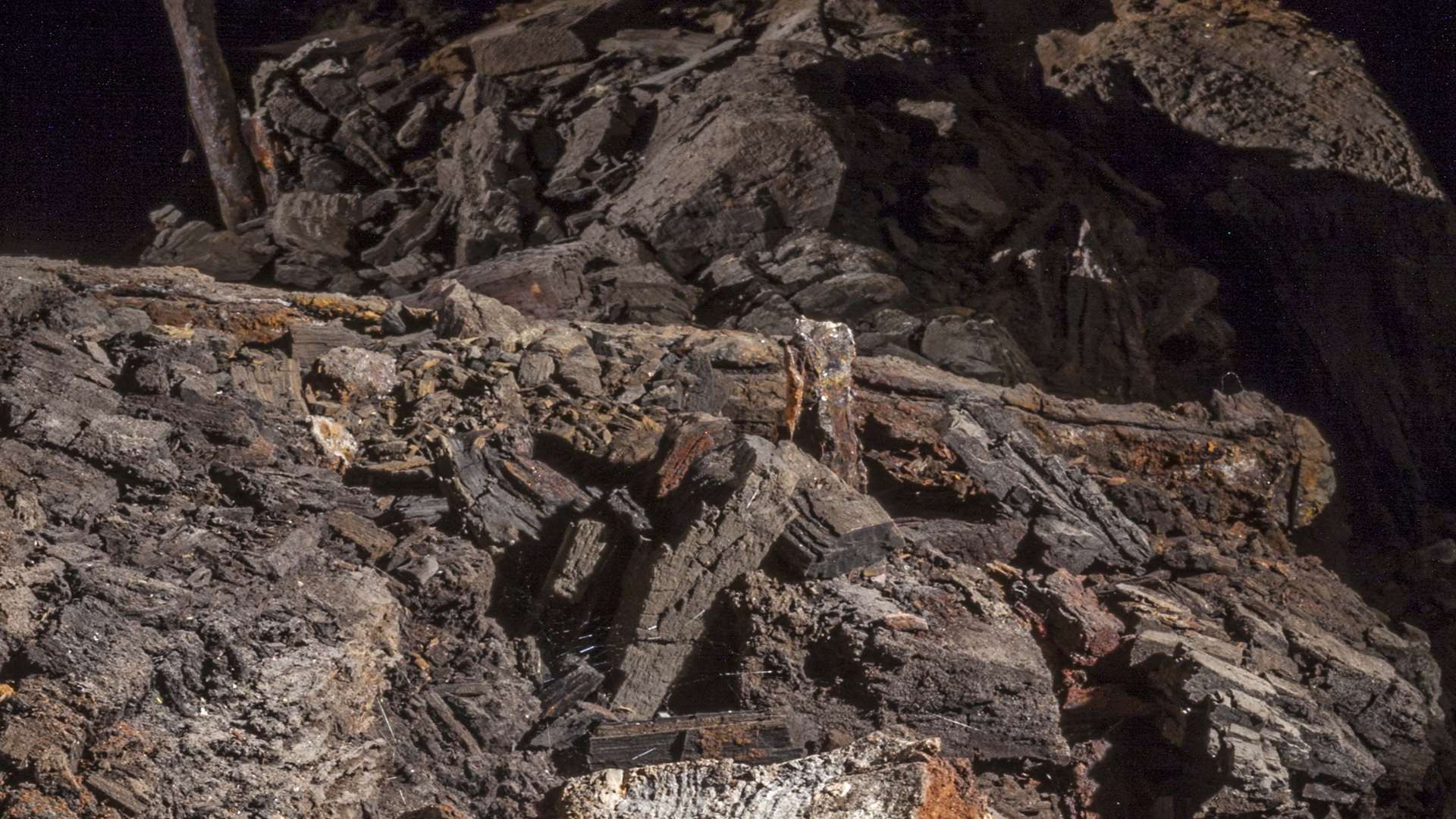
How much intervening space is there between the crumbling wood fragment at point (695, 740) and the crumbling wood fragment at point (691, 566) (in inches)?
4.7

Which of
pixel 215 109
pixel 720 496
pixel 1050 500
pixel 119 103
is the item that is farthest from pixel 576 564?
pixel 119 103

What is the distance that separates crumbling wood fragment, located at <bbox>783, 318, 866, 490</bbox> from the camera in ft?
8.90

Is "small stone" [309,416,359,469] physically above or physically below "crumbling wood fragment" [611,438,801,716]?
above

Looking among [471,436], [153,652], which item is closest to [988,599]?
[471,436]

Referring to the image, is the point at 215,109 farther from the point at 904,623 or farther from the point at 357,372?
the point at 904,623

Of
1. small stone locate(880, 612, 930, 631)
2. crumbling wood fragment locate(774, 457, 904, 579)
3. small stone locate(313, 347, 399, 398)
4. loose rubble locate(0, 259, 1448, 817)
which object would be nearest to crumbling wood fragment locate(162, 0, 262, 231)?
loose rubble locate(0, 259, 1448, 817)

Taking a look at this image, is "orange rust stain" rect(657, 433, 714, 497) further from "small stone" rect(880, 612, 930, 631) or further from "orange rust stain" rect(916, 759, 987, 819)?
"orange rust stain" rect(916, 759, 987, 819)

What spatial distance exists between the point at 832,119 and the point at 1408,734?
3.46 meters

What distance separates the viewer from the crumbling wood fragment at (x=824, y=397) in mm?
2713

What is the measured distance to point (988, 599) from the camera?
244 cm

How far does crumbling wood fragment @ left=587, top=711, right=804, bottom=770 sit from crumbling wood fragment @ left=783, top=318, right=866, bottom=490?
0.84 m

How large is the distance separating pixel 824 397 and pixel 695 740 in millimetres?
1084

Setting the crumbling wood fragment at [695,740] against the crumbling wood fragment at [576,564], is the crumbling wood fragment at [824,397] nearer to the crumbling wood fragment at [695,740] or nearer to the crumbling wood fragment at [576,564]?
the crumbling wood fragment at [576,564]

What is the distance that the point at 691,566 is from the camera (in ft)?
7.50
